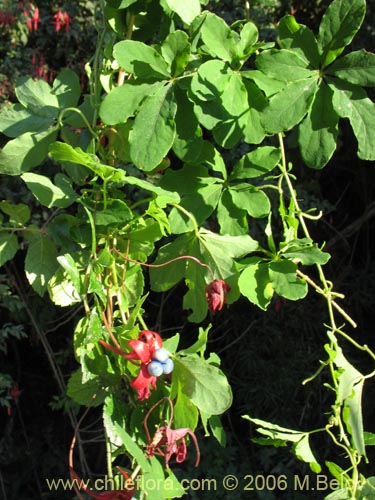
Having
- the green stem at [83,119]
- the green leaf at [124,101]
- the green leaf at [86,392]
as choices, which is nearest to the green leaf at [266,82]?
the green leaf at [124,101]

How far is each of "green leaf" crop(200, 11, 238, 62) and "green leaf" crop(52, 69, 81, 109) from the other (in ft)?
0.78

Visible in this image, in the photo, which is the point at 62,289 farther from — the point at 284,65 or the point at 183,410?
the point at 284,65

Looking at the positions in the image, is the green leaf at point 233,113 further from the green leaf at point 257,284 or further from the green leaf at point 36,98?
the green leaf at point 36,98

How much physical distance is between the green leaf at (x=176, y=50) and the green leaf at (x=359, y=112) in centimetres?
18

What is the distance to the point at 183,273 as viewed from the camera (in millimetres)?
994

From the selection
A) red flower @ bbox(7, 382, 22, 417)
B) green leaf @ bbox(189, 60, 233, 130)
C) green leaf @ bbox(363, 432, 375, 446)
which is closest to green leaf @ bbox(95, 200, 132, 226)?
green leaf @ bbox(189, 60, 233, 130)

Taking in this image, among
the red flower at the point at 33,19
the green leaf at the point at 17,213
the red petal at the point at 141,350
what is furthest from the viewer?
the red flower at the point at 33,19

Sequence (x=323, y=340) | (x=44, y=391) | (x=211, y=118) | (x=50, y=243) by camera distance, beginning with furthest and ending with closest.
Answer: (x=44, y=391) → (x=323, y=340) → (x=50, y=243) → (x=211, y=118)

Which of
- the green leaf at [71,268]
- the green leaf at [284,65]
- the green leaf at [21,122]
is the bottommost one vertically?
the green leaf at [71,268]

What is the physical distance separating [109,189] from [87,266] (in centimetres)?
11

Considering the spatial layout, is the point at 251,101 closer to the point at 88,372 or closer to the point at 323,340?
the point at 88,372

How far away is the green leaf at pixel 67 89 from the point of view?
984 millimetres

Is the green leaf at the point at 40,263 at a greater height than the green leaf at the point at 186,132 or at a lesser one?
lesser

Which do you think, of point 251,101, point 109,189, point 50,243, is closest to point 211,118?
point 251,101
